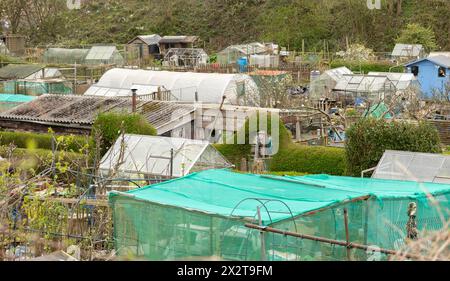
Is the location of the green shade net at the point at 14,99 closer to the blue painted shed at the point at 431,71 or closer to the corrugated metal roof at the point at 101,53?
the corrugated metal roof at the point at 101,53

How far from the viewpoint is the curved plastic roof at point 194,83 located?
27016mm

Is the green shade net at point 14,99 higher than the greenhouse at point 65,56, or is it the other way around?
the greenhouse at point 65,56

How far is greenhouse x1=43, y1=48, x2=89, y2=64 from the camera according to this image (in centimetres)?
4075

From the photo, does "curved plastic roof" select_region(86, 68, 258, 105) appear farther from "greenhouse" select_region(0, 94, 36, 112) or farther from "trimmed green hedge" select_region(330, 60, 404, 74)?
"trimmed green hedge" select_region(330, 60, 404, 74)

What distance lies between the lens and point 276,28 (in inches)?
1831

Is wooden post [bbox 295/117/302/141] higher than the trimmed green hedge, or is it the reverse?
the trimmed green hedge

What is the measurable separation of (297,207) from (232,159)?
9723 millimetres

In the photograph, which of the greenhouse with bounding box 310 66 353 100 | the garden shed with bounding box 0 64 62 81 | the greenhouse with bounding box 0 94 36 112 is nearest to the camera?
the greenhouse with bounding box 0 94 36 112

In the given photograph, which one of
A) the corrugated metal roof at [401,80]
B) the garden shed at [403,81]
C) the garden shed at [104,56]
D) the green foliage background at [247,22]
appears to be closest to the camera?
the garden shed at [403,81]

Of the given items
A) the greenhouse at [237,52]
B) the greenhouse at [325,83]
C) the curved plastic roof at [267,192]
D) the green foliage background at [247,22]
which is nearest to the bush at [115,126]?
the curved plastic roof at [267,192]

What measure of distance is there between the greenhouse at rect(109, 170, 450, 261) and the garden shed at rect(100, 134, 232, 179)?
14.4 feet

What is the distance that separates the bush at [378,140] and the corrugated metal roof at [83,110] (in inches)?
255

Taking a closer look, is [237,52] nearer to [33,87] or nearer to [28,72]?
[28,72]

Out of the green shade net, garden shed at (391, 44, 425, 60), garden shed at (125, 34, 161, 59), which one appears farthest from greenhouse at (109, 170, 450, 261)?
garden shed at (125, 34, 161, 59)
